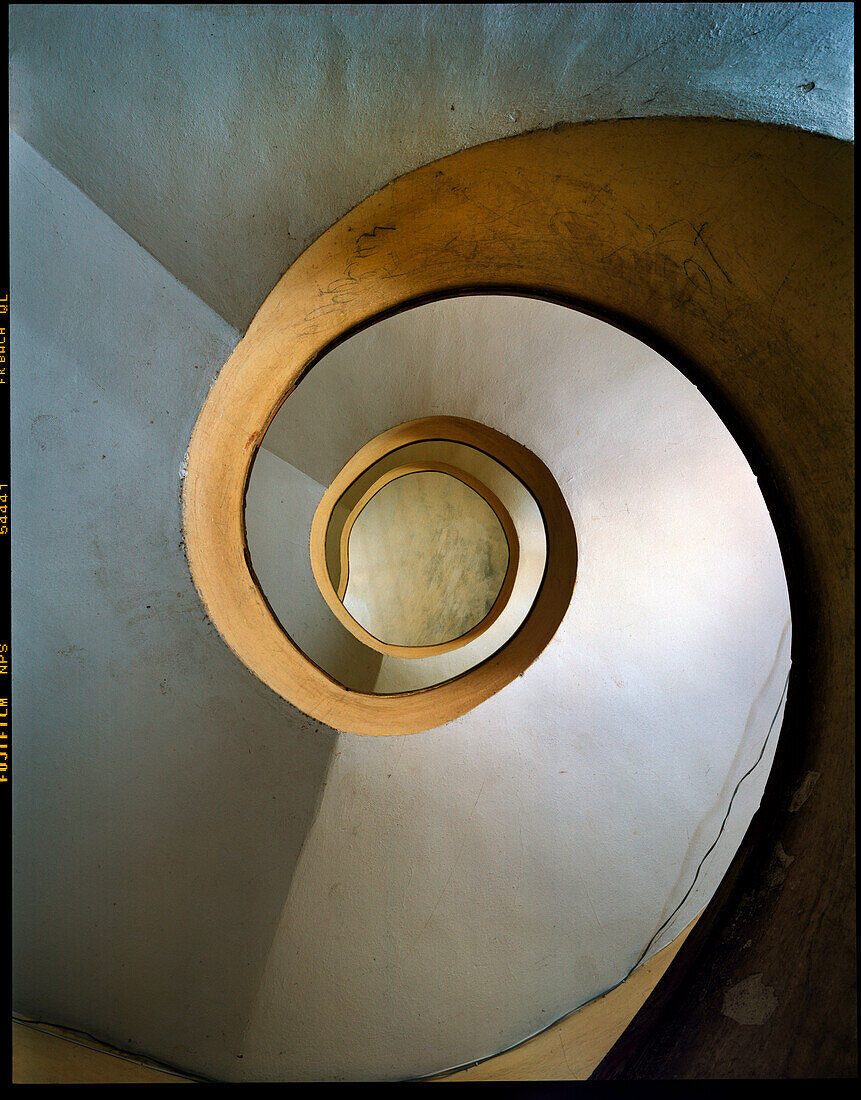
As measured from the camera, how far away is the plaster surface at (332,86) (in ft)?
4.61

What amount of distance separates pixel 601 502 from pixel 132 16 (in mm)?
3078

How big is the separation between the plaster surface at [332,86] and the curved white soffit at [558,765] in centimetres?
213

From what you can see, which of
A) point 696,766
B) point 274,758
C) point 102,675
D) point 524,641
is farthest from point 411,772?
point 696,766

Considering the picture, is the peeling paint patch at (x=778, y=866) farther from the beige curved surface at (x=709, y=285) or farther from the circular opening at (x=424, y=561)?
the circular opening at (x=424, y=561)

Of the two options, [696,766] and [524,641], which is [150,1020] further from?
[696,766]

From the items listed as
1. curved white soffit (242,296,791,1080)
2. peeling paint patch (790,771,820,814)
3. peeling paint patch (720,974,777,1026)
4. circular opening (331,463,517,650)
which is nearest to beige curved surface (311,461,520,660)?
circular opening (331,463,517,650)

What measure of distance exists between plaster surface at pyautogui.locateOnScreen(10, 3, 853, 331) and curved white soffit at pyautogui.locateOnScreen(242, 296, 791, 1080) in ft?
6.98

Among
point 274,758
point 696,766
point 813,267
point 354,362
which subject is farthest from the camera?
point 354,362

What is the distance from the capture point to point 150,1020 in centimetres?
237

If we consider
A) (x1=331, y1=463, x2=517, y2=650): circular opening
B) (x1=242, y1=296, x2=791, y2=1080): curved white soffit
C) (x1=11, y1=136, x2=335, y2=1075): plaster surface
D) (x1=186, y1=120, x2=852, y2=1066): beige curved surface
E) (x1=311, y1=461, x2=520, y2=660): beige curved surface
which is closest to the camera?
(x1=186, y1=120, x2=852, y2=1066): beige curved surface

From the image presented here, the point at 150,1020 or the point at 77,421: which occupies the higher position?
the point at 77,421

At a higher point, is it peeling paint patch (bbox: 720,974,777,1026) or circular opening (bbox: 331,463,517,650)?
circular opening (bbox: 331,463,517,650)

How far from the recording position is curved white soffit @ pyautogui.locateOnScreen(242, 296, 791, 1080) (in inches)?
106

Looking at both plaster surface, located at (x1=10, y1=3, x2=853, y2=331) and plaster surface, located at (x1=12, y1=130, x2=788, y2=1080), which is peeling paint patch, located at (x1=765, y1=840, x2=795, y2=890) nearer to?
plaster surface, located at (x1=12, y1=130, x2=788, y2=1080)
